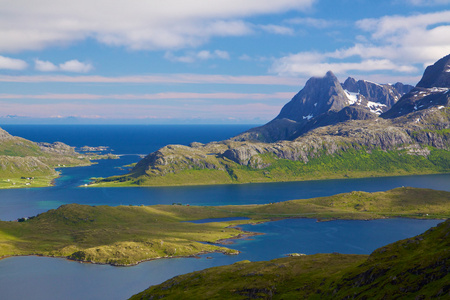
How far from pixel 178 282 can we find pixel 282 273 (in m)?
37.4

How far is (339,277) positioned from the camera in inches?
4456

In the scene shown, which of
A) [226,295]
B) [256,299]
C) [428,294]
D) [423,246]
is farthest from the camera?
[226,295]

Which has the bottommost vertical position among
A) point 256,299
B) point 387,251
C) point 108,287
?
point 108,287

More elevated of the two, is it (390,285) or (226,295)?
(390,285)

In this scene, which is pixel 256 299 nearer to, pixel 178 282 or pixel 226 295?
pixel 226 295

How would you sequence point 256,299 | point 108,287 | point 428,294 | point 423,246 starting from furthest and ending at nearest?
point 108,287, point 256,299, point 423,246, point 428,294

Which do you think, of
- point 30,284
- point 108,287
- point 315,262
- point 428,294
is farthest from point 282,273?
point 30,284

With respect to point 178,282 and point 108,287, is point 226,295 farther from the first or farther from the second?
point 108,287

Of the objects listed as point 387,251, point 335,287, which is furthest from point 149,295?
point 387,251

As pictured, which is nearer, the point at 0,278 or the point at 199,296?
the point at 199,296

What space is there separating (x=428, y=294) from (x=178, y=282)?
308 feet

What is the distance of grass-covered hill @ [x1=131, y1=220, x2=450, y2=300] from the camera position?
8681 centimetres

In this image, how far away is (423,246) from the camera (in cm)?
11381

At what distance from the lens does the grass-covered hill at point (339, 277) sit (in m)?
86.8
